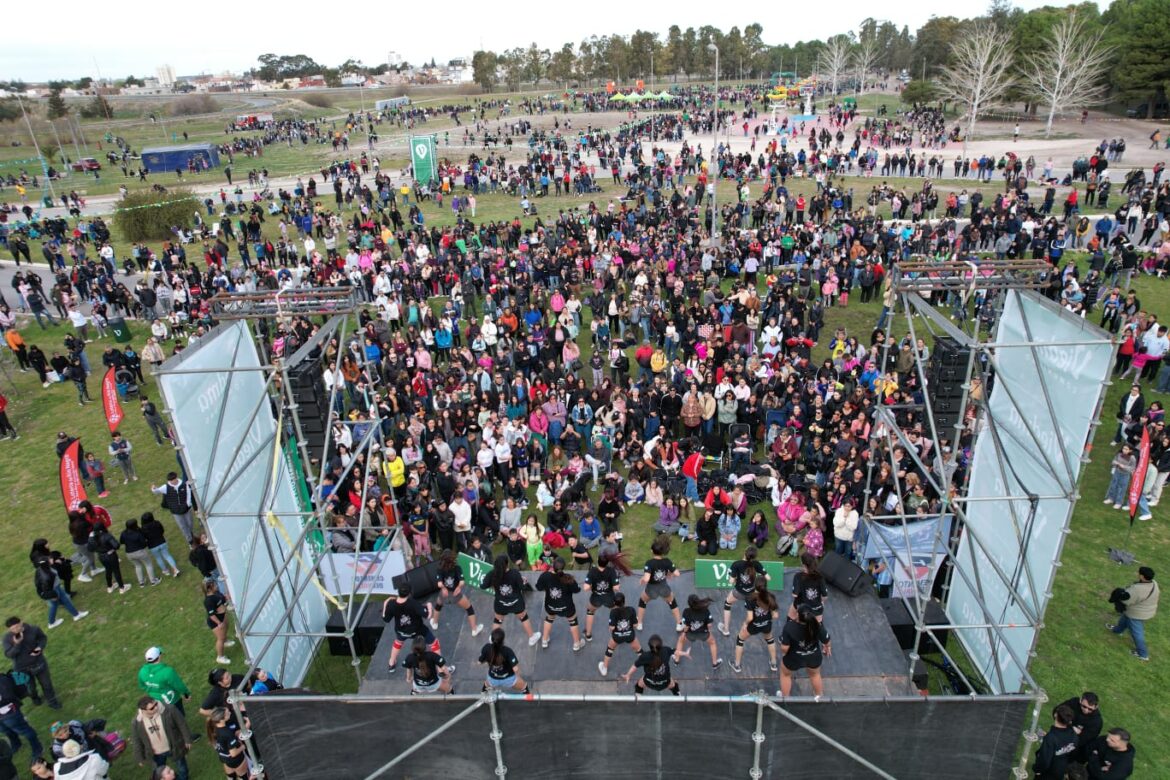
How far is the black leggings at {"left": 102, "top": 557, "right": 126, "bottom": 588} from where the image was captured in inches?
485

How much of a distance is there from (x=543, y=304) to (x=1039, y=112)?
60574mm

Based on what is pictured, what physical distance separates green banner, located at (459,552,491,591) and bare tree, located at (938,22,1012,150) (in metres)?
48.0

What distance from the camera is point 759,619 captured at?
29.6 feet

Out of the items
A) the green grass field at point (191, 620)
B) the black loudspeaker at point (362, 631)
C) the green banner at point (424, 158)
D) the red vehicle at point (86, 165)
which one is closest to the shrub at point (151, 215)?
the green banner at point (424, 158)

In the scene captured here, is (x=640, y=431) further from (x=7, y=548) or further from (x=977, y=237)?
(x=977, y=237)

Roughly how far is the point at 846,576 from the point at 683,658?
282 centimetres

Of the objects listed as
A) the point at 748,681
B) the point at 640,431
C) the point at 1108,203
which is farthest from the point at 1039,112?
the point at 748,681

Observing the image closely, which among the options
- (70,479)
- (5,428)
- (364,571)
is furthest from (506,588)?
(5,428)

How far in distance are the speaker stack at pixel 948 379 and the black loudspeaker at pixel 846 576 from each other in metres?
2.44

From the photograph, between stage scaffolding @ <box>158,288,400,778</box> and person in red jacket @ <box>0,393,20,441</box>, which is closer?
stage scaffolding @ <box>158,288,400,778</box>

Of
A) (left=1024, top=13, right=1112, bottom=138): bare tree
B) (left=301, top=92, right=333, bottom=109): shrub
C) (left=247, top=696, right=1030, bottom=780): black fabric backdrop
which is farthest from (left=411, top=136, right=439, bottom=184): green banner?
(left=301, top=92, right=333, bottom=109): shrub

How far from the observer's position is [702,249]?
25297mm

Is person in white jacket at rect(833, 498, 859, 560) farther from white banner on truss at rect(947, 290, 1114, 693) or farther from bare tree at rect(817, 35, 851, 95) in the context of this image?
bare tree at rect(817, 35, 851, 95)

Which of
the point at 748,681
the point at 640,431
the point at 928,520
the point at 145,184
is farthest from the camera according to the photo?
A: the point at 145,184
